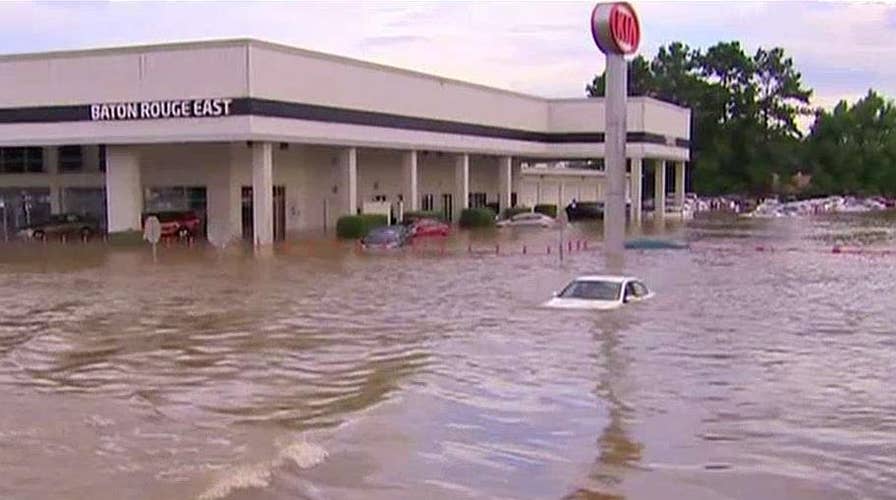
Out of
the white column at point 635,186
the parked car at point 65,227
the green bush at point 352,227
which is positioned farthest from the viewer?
the white column at point 635,186

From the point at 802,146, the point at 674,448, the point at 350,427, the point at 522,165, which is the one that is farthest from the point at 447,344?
the point at 802,146

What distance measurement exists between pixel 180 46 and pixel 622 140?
21.4 meters

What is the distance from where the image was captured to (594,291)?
2736cm

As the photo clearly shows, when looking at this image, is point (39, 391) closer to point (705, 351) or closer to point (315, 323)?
point (315, 323)

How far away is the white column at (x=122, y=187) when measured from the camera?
54.3 m

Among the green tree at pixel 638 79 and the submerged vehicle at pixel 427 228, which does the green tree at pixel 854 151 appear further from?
the submerged vehicle at pixel 427 228

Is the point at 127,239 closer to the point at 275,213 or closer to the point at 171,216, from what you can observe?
the point at 171,216

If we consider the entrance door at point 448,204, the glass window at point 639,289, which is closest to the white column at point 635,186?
the entrance door at point 448,204

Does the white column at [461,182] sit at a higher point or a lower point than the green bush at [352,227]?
higher

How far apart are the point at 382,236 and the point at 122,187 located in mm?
12637

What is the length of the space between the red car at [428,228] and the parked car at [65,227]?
16.2 metres

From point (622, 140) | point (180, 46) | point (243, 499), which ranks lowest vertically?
point (243, 499)

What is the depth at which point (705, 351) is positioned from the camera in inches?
845

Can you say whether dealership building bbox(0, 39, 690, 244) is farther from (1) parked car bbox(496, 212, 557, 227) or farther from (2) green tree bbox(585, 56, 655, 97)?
(2) green tree bbox(585, 56, 655, 97)
